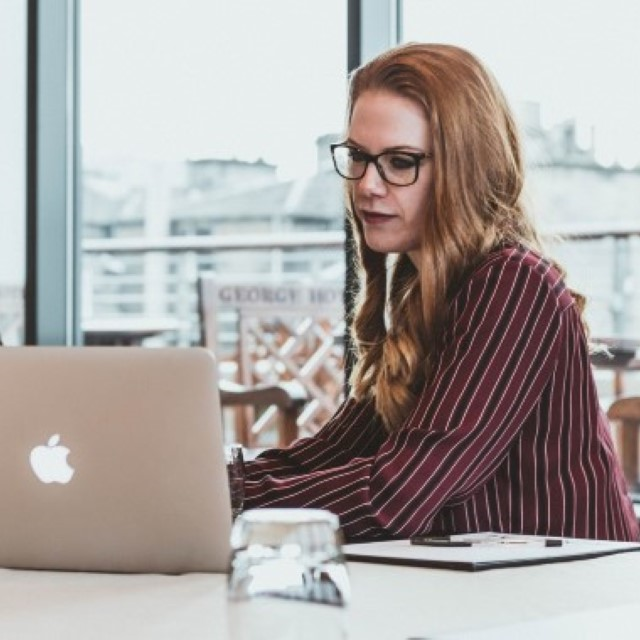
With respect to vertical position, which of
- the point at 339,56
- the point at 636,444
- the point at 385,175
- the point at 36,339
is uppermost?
the point at 339,56

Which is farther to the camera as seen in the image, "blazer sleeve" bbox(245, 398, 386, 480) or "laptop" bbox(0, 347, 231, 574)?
"blazer sleeve" bbox(245, 398, 386, 480)

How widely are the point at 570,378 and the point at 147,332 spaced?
3375mm

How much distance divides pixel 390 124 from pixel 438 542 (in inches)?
20.0

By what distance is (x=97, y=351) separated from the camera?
1.36 m

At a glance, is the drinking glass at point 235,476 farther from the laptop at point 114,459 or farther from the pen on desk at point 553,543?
the pen on desk at point 553,543

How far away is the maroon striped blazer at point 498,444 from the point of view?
159cm

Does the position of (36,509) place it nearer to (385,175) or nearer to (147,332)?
(385,175)

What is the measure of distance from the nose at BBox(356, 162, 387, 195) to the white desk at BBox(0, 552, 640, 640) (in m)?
0.49

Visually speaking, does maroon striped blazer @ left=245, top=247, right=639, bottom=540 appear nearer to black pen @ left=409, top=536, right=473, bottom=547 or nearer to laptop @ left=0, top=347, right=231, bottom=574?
black pen @ left=409, top=536, right=473, bottom=547

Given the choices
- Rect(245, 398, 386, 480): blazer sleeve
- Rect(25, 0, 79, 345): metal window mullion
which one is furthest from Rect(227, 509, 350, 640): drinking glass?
Rect(25, 0, 79, 345): metal window mullion

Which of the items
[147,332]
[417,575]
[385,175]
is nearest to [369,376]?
[385,175]

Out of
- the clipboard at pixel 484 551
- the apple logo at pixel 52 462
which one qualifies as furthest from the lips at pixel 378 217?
the apple logo at pixel 52 462

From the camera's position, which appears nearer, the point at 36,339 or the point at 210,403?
the point at 210,403

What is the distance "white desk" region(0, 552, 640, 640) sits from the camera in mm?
1123
